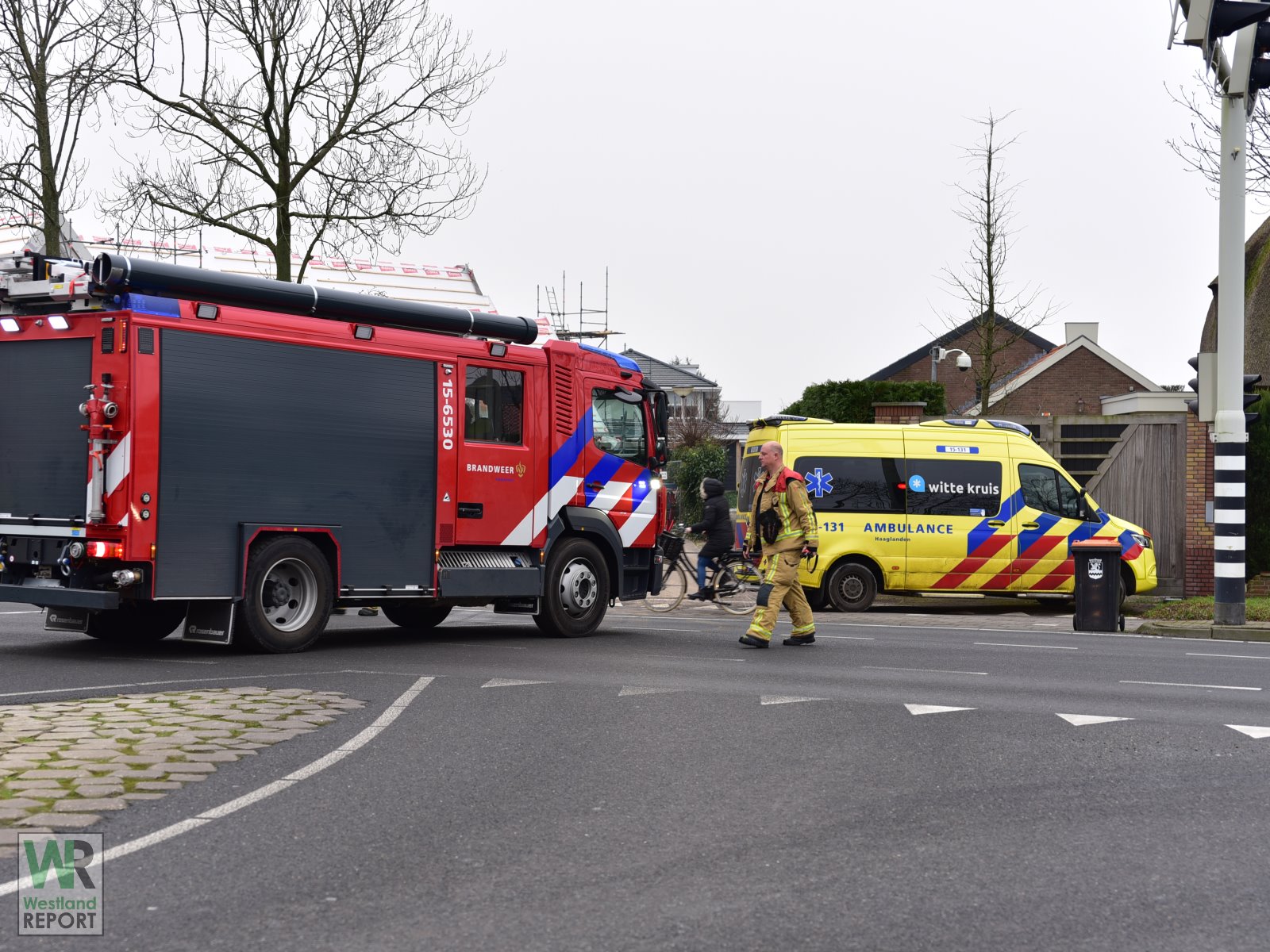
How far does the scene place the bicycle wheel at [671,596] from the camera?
19.6 m

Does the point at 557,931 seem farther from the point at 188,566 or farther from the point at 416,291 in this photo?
the point at 416,291

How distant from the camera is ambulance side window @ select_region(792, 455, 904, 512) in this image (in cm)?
1972

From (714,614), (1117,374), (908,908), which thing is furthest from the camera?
(1117,374)

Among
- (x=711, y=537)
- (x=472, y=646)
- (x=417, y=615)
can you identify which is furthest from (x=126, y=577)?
(x=711, y=537)

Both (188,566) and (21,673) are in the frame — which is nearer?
(21,673)

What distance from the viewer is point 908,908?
4738 millimetres

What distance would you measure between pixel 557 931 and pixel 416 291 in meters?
34.2

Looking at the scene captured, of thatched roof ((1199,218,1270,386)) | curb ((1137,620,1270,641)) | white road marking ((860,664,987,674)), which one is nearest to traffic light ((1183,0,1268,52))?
curb ((1137,620,1270,641))

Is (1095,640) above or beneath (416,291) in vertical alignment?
beneath

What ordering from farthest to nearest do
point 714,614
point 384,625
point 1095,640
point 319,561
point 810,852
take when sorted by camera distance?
point 714,614 < point 384,625 < point 1095,640 < point 319,561 < point 810,852

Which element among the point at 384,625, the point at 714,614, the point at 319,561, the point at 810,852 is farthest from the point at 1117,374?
the point at 810,852

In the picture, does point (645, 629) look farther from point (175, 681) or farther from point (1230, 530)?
point (175, 681)

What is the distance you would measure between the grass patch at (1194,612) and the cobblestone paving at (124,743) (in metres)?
11.5

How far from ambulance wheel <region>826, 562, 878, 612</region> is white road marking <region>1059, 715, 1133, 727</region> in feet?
34.9
